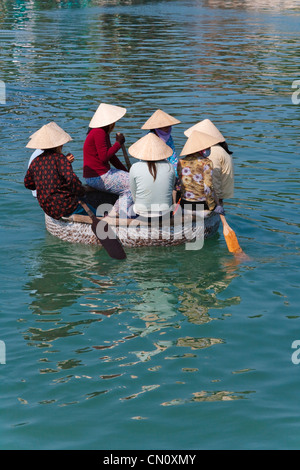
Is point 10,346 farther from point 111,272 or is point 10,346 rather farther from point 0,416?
point 111,272

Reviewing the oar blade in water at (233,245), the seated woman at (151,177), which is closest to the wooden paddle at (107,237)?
the seated woman at (151,177)

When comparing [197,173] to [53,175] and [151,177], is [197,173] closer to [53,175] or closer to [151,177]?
[151,177]

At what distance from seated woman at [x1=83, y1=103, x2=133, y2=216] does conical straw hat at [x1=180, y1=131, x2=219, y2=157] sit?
3.52ft

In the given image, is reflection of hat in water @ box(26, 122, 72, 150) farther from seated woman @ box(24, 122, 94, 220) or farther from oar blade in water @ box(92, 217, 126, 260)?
oar blade in water @ box(92, 217, 126, 260)

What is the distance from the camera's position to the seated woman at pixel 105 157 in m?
9.52

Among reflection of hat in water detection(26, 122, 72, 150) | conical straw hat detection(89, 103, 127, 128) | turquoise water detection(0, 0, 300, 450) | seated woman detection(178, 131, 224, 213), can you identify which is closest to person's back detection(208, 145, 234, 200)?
seated woman detection(178, 131, 224, 213)

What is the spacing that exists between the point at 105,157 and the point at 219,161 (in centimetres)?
156

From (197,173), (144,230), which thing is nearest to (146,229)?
(144,230)

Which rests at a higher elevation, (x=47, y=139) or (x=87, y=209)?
(x=47, y=139)

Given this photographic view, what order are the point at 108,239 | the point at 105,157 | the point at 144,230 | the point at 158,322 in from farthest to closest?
the point at 105,157 < the point at 144,230 < the point at 108,239 < the point at 158,322

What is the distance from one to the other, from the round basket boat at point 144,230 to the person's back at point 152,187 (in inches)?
8.0

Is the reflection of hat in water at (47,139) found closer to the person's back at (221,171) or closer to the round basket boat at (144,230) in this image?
the round basket boat at (144,230)

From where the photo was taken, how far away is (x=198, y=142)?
9.05 meters

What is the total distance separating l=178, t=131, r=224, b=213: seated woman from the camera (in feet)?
29.8
